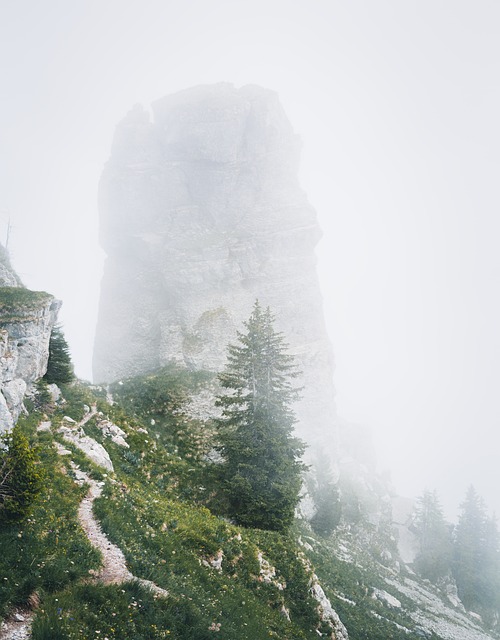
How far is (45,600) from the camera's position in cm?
721

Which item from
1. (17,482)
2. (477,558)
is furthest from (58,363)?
(477,558)

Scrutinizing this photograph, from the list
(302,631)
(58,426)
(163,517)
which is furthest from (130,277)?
(302,631)

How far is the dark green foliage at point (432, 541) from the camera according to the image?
148 feet

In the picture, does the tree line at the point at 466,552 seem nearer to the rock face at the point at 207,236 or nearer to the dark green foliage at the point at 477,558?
the dark green foliage at the point at 477,558

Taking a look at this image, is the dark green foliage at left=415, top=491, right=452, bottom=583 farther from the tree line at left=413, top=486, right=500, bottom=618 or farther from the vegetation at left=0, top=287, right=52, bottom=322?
the vegetation at left=0, top=287, right=52, bottom=322

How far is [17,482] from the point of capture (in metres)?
9.05

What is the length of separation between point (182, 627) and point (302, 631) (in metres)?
6.61

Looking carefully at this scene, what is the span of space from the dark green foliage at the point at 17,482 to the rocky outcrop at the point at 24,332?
370 inches

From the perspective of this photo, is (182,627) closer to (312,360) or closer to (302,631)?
(302,631)

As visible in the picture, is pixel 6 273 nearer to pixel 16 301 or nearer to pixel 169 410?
pixel 16 301

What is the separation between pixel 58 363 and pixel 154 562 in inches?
830

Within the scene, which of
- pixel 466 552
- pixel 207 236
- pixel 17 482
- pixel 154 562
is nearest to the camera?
pixel 17 482

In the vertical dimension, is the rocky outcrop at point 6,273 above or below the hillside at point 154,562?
above

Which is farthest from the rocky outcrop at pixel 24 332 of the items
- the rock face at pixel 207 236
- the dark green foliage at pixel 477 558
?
the dark green foliage at pixel 477 558
